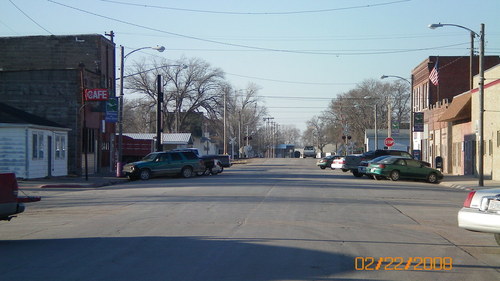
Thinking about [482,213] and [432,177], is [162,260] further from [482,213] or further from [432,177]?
[432,177]

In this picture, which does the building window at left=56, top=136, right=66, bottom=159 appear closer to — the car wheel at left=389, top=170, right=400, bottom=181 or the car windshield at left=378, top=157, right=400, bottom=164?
the car windshield at left=378, top=157, right=400, bottom=164

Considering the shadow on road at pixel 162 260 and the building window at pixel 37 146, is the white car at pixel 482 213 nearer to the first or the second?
the shadow on road at pixel 162 260

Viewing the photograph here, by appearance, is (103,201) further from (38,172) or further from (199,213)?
(38,172)

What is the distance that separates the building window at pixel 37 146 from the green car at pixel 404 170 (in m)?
20.0

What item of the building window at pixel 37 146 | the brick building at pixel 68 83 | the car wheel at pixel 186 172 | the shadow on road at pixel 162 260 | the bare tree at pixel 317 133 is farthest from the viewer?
the bare tree at pixel 317 133

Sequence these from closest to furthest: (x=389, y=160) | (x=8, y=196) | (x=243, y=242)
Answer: (x=243, y=242) < (x=8, y=196) < (x=389, y=160)

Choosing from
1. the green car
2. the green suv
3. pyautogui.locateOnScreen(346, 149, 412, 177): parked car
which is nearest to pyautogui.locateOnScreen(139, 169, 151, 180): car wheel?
the green suv

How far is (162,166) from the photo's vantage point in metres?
36.0

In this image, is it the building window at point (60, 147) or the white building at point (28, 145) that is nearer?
the white building at point (28, 145)

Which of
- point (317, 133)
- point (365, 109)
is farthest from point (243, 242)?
point (317, 133)

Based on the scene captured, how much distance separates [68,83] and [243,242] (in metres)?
30.7

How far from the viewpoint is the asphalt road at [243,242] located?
903 centimetres

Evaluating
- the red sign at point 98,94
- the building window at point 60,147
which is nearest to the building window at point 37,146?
the building window at point 60,147

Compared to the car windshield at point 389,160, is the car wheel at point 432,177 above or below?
below
